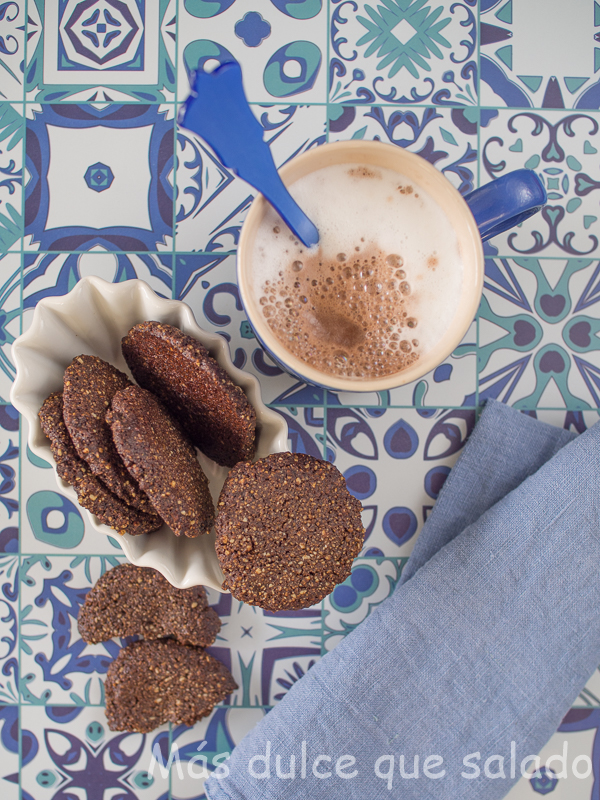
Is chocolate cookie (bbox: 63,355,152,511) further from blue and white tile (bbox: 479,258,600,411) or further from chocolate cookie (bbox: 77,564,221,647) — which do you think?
blue and white tile (bbox: 479,258,600,411)

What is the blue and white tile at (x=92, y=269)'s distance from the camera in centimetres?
79

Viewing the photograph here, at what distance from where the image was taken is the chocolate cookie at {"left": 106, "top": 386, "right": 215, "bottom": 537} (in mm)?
566

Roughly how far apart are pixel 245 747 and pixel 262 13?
0.99 meters

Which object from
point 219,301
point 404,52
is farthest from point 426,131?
point 219,301

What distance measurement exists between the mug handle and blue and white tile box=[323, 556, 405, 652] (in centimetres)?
47

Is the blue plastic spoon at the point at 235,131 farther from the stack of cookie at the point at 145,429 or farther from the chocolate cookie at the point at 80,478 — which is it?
the chocolate cookie at the point at 80,478

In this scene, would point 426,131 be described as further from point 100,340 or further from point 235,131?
point 100,340

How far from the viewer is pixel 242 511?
610 mm

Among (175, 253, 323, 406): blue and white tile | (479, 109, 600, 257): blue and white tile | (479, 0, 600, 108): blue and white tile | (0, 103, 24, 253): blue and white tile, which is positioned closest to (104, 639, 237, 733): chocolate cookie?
(175, 253, 323, 406): blue and white tile

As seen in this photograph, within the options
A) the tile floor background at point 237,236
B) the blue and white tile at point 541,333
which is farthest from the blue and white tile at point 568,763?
the blue and white tile at point 541,333

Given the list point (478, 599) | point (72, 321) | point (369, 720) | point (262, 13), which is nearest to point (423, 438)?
point (478, 599)

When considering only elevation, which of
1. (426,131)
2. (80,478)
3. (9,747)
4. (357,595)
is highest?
(426,131)

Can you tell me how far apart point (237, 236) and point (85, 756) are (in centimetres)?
76

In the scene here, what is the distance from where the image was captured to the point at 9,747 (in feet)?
2.67
